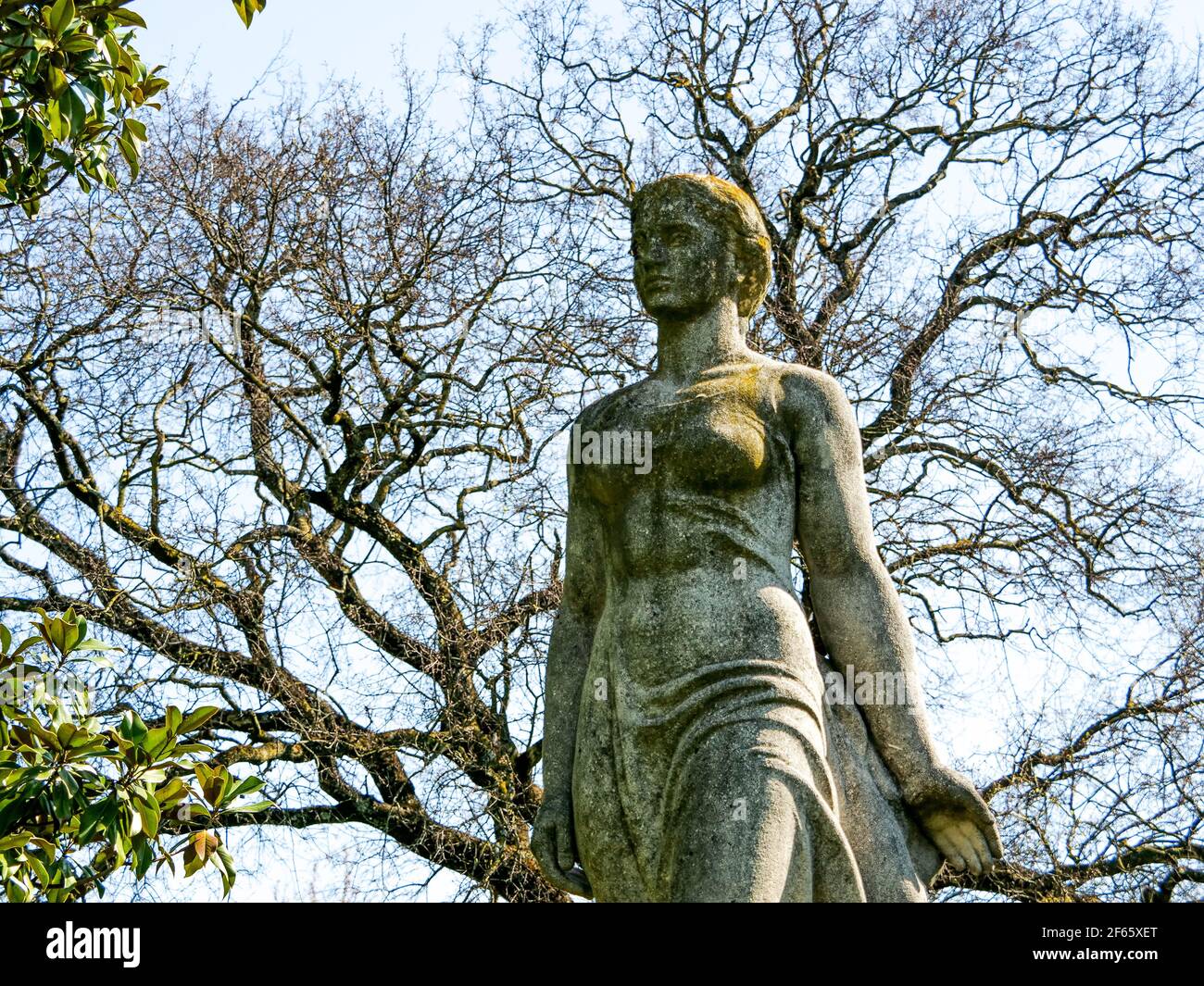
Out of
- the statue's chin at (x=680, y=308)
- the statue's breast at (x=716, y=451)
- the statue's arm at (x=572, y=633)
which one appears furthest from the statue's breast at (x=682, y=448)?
the statue's chin at (x=680, y=308)

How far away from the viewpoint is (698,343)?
18.1 feet

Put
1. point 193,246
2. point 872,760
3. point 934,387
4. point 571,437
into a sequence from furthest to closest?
point 934,387
point 193,246
point 571,437
point 872,760

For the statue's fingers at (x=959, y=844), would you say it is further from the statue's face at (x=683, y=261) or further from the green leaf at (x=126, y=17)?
the green leaf at (x=126, y=17)

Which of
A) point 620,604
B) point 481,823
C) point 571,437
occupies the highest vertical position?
point 481,823

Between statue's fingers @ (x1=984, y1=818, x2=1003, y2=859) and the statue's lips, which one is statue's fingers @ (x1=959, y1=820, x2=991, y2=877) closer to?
statue's fingers @ (x1=984, y1=818, x2=1003, y2=859)

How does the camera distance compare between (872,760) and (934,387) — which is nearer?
(872,760)

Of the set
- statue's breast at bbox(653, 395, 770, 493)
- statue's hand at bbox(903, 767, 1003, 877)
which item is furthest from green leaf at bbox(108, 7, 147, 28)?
statue's hand at bbox(903, 767, 1003, 877)

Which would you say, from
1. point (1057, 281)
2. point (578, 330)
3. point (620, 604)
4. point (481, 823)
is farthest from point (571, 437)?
point (1057, 281)

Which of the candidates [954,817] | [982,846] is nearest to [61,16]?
[954,817]

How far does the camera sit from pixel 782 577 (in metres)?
5.20

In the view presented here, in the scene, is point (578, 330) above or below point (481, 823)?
above

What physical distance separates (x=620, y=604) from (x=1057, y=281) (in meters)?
11.3

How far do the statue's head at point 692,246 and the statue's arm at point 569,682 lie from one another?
1.84ft

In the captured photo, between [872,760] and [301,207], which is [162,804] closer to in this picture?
[872,760]
